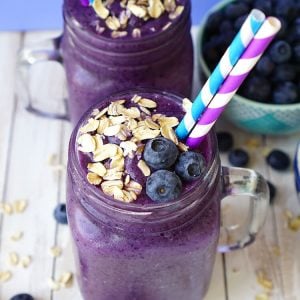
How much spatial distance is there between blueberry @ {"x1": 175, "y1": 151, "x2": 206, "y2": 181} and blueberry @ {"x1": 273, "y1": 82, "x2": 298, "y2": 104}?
13.4 inches

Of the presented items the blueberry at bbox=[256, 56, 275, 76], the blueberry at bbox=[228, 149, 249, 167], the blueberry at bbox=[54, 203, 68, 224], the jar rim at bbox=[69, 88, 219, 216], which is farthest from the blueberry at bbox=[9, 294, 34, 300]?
the blueberry at bbox=[256, 56, 275, 76]

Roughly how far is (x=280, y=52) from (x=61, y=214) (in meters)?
0.42

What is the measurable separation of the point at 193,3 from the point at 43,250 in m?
0.55

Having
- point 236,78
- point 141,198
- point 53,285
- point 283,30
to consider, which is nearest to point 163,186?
point 141,198

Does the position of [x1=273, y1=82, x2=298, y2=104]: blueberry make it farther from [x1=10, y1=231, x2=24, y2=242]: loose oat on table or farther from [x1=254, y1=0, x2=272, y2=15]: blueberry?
[x1=10, y1=231, x2=24, y2=242]: loose oat on table

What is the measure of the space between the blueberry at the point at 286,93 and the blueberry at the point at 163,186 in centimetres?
37

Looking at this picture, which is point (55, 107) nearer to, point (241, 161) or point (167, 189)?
point (241, 161)

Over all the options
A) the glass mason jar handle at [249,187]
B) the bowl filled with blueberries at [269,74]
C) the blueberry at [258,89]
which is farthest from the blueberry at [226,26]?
the glass mason jar handle at [249,187]

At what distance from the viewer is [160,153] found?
726 millimetres

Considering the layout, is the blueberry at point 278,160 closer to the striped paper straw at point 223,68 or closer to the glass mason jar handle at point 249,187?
the glass mason jar handle at point 249,187

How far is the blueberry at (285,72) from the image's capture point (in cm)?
104

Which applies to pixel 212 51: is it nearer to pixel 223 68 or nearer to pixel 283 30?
pixel 283 30

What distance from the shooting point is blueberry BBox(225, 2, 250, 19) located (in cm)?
110

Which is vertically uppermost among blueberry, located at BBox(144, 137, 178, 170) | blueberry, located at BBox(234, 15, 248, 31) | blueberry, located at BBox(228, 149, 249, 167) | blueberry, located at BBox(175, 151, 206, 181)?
blueberry, located at BBox(144, 137, 178, 170)
